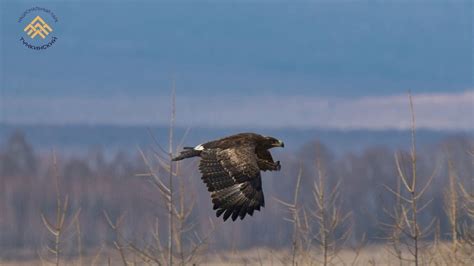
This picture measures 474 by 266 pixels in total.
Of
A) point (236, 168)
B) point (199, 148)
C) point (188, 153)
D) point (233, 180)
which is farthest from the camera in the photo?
point (188, 153)

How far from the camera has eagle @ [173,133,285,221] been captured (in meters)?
16.2

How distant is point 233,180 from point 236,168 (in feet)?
1.13

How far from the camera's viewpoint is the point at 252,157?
17.3m

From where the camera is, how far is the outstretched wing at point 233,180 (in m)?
16.2

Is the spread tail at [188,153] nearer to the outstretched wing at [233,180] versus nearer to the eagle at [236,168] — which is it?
the eagle at [236,168]

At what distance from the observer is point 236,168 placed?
1695cm

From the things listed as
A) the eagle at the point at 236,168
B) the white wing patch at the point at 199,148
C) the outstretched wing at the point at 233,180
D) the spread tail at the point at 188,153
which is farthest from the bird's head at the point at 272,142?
the spread tail at the point at 188,153

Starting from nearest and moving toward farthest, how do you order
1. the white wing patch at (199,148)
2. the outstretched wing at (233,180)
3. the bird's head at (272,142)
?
1. the outstretched wing at (233,180)
2. the white wing patch at (199,148)
3. the bird's head at (272,142)

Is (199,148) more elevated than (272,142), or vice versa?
(272,142)

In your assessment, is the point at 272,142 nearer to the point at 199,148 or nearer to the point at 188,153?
the point at 199,148

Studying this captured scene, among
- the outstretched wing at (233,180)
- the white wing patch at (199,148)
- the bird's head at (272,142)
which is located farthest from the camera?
the bird's head at (272,142)

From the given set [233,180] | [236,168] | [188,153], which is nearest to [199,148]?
[188,153]

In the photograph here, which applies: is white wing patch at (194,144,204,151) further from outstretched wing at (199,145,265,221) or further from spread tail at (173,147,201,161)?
outstretched wing at (199,145,265,221)

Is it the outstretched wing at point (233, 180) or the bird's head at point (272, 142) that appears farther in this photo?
the bird's head at point (272, 142)
